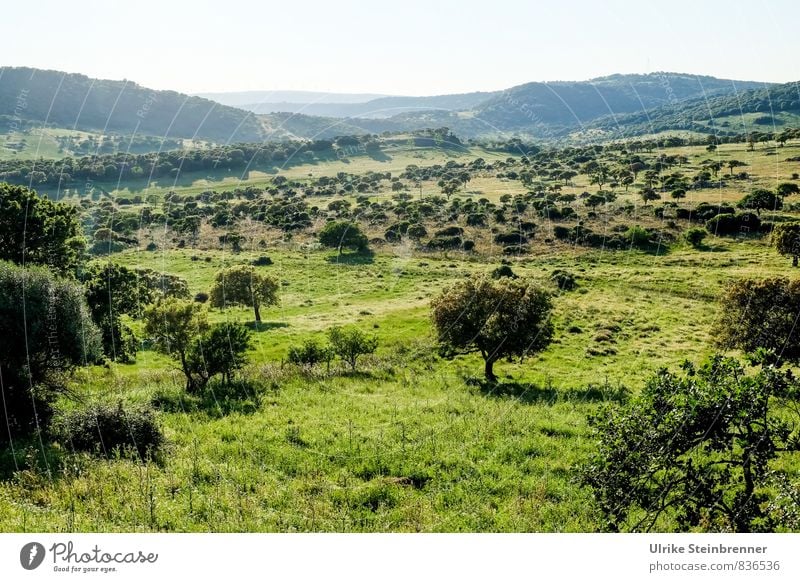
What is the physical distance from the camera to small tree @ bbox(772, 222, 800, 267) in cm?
4975

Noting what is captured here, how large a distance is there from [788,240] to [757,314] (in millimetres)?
28379

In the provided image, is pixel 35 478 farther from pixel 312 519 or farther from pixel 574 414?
pixel 574 414

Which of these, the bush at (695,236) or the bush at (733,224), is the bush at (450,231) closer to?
the bush at (695,236)

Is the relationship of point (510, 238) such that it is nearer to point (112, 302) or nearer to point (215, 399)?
point (112, 302)

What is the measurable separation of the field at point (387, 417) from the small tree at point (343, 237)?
39.6 ft

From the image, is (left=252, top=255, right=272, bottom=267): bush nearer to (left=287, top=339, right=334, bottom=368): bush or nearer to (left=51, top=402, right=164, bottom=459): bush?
(left=287, top=339, right=334, bottom=368): bush

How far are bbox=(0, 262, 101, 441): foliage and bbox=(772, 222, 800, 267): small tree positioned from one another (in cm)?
5578

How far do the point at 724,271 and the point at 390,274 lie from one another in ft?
122

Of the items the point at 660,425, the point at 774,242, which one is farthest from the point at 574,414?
the point at 774,242

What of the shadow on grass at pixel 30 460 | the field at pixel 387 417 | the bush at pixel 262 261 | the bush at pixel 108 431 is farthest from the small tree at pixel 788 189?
the shadow on grass at pixel 30 460

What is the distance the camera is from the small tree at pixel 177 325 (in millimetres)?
31594

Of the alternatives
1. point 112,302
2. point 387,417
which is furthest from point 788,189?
point 112,302

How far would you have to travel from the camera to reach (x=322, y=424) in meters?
21.6

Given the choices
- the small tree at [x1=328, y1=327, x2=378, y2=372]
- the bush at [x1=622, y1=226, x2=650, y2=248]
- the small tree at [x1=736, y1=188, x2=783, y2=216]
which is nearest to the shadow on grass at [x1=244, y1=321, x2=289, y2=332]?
the small tree at [x1=328, y1=327, x2=378, y2=372]
